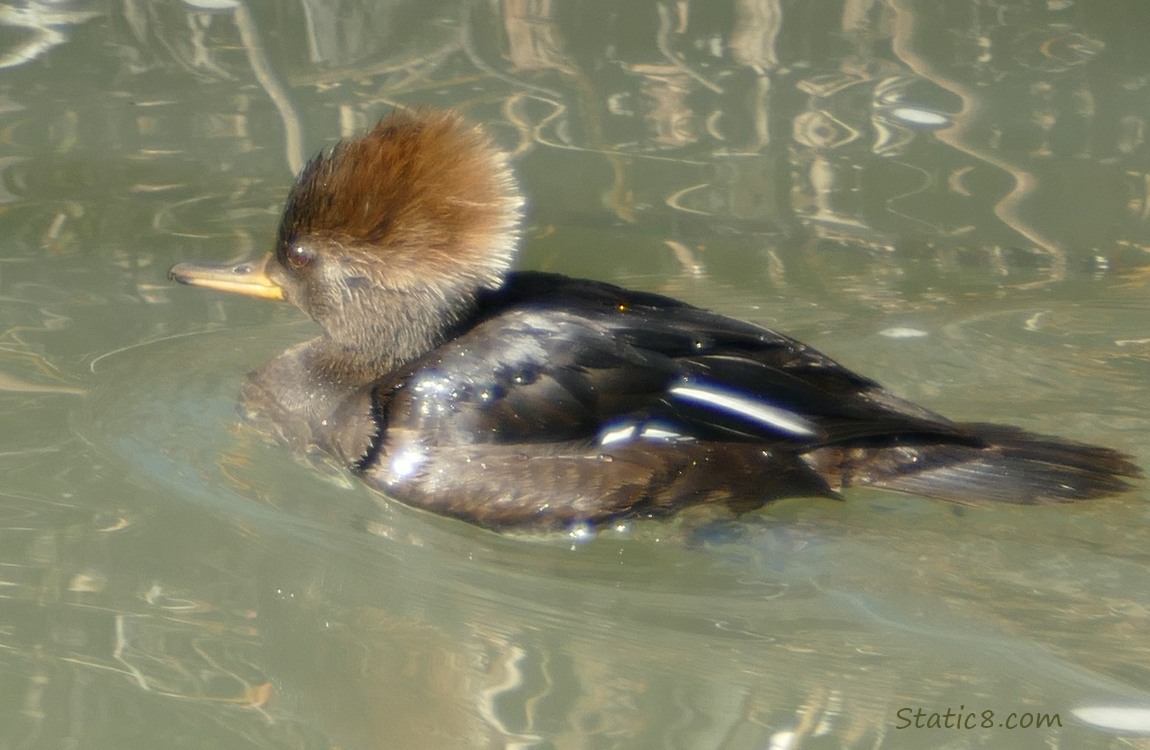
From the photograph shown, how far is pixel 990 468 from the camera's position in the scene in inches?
158

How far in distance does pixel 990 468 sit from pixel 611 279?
6.29 ft

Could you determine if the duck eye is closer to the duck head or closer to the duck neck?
the duck head

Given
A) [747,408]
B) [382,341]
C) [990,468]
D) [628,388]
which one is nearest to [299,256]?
[382,341]

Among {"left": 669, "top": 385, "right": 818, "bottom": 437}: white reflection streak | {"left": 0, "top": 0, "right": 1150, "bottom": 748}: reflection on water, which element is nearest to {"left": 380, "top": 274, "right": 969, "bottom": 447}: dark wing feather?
{"left": 669, "top": 385, "right": 818, "bottom": 437}: white reflection streak

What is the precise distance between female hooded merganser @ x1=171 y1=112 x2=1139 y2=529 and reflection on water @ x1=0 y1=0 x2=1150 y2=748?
4.8 inches

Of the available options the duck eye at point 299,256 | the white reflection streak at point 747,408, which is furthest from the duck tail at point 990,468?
the duck eye at point 299,256

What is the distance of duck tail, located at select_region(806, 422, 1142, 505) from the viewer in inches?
155

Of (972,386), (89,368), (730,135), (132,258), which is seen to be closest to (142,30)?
(132,258)

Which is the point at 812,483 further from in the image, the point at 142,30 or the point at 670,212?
the point at 142,30

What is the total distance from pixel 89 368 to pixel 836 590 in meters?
2.59

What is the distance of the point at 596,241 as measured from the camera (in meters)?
5.68

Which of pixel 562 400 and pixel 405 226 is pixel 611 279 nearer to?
pixel 405 226

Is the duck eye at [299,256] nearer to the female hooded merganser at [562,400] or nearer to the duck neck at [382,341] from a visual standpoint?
the female hooded merganser at [562,400]

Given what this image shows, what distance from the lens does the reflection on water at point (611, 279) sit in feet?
10.6
